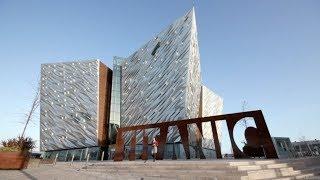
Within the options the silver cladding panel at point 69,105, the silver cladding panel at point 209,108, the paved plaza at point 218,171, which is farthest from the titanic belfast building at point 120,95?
the paved plaza at point 218,171

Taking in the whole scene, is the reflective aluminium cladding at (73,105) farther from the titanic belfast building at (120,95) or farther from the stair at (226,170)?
the stair at (226,170)

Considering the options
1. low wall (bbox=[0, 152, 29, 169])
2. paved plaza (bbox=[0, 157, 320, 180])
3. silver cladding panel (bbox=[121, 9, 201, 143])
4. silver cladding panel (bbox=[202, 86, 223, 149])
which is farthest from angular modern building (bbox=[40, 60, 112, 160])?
paved plaza (bbox=[0, 157, 320, 180])

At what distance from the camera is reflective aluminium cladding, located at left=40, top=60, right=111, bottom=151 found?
39250 millimetres

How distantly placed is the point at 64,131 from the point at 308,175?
120 ft

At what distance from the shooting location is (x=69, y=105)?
41.2 metres

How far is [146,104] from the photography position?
36.9 metres

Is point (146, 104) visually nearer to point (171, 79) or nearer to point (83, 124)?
point (171, 79)

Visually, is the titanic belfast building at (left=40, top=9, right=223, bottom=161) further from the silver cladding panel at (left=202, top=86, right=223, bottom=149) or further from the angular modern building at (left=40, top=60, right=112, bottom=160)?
the silver cladding panel at (left=202, top=86, right=223, bottom=149)

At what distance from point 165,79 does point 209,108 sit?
17586 mm

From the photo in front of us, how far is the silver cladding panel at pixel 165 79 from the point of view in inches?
1303

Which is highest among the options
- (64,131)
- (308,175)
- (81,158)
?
(64,131)

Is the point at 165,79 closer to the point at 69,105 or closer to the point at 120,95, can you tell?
the point at 120,95

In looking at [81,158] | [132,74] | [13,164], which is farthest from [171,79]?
[13,164]

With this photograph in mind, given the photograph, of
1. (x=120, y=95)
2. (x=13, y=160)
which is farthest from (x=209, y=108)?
(x=13, y=160)
